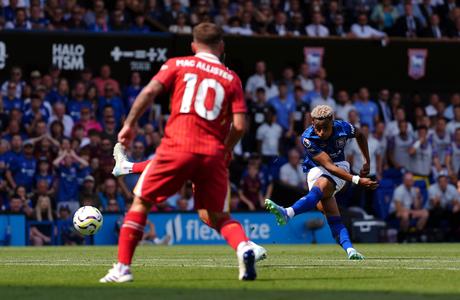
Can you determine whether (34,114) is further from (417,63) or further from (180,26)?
(417,63)

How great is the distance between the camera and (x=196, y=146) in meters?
9.51

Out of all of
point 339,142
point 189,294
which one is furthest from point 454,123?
point 189,294

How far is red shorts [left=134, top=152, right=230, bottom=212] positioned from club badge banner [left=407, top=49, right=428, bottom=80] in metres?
19.2

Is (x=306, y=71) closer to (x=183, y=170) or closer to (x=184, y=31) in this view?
(x=184, y=31)

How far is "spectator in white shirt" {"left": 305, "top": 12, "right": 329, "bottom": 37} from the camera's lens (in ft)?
88.3

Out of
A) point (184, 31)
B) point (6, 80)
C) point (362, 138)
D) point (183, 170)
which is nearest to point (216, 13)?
point (184, 31)

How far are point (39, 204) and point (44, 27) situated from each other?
4162mm

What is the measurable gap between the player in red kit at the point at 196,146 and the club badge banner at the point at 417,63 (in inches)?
748

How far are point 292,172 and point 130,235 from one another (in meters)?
15.1

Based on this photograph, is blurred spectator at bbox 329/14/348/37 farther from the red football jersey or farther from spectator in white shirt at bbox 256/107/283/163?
the red football jersey

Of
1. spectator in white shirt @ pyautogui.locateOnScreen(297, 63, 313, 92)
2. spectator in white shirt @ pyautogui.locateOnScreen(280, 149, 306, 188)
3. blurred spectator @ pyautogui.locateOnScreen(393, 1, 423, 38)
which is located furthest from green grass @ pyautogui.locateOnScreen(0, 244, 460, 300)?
blurred spectator @ pyautogui.locateOnScreen(393, 1, 423, 38)

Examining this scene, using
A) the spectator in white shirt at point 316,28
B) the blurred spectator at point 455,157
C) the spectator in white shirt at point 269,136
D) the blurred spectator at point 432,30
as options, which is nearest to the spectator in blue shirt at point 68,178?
the spectator in white shirt at point 269,136

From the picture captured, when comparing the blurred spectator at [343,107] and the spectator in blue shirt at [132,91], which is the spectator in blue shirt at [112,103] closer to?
the spectator in blue shirt at [132,91]

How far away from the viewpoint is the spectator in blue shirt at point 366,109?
25547mm
